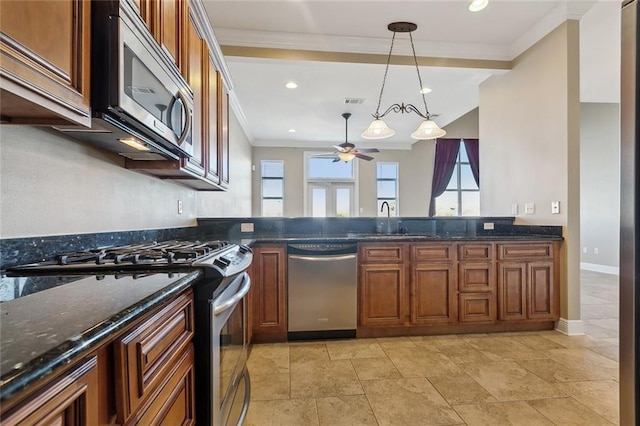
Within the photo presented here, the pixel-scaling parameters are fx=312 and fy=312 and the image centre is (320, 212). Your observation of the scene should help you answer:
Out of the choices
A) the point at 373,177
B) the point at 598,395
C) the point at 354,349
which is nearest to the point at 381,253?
the point at 354,349

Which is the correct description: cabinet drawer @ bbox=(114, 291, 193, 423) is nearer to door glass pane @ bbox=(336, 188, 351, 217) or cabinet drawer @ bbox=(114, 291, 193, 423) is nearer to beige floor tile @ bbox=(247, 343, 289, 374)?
beige floor tile @ bbox=(247, 343, 289, 374)

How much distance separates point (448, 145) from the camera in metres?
7.66

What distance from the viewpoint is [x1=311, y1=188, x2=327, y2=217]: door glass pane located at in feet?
27.9

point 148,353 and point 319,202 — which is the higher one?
point 319,202

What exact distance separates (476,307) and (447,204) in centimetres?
540

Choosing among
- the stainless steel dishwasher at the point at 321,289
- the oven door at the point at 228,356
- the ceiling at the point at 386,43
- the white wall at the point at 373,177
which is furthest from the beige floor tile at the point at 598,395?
the white wall at the point at 373,177

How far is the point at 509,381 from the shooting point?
2088mm

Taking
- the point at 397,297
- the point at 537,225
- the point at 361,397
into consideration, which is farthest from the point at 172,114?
the point at 537,225

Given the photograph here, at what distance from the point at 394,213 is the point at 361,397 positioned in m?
6.98

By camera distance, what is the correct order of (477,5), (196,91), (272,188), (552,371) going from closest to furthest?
1. (196,91)
2. (552,371)
3. (477,5)
4. (272,188)

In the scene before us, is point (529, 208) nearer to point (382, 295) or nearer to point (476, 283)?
point (476, 283)

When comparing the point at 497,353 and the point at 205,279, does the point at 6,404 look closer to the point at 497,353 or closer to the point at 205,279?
the point at 205,279

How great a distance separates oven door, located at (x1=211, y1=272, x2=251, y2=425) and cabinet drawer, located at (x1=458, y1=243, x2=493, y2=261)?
2154mm

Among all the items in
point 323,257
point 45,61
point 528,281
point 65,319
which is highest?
point 45,61
